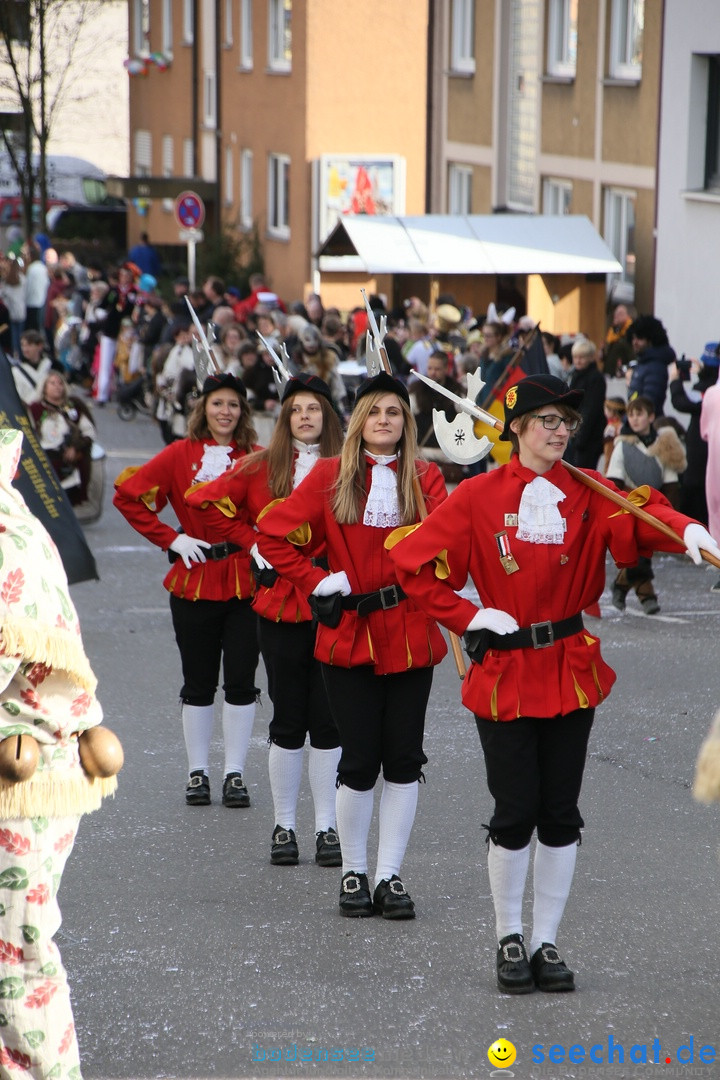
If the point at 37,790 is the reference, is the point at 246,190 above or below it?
above

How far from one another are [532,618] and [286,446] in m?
1.91

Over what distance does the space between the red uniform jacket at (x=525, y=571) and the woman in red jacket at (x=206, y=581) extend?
2.05 meters

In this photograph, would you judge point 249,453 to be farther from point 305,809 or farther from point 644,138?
point 644,138

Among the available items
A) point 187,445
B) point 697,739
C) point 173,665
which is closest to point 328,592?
point 187,445

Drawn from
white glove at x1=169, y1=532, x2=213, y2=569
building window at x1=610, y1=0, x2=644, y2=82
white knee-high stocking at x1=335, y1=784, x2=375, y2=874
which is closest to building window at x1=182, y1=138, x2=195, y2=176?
building window at x1=610, y1=0, x2=644, y2=82

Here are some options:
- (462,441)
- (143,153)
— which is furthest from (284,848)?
(143,153)

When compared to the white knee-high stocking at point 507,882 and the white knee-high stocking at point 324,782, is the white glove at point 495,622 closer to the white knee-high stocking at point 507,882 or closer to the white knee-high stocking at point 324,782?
the white knee-high stocking at point 507,882

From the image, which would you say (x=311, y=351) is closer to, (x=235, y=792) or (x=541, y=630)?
(x=235, y=792)

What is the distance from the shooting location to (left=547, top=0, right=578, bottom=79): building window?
70.6ft

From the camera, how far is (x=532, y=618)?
190 inches

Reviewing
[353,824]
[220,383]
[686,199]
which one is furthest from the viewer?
[686,199]

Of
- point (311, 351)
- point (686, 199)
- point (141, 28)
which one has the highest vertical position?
point (141, 28)

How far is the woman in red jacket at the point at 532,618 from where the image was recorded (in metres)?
4.79

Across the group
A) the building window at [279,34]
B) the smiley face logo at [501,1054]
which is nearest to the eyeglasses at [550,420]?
the smiley face logo at [501,1054]
